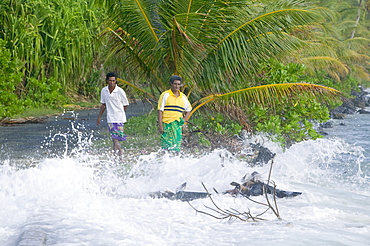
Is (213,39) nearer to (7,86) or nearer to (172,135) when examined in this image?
(172,135)

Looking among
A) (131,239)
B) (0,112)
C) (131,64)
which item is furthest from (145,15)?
(0,112)

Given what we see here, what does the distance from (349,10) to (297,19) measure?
31.0m

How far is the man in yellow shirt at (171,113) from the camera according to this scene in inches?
289

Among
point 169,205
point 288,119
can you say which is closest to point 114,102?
point 169,205

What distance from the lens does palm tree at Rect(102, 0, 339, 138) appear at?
905 cm

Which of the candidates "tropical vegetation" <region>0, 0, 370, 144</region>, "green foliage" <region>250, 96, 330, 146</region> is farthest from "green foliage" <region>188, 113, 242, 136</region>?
"green foliage" <region>250, 96, 330, 146</region>

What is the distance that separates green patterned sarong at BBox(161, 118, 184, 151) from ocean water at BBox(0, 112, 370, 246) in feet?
0.63

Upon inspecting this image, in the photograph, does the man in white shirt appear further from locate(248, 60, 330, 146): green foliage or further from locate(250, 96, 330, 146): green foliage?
locate(248, 60, 330, 146): green foliage

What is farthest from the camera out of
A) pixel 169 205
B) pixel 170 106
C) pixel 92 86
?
pixel 92 86

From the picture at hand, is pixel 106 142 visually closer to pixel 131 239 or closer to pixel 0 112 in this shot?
pixel 0 112

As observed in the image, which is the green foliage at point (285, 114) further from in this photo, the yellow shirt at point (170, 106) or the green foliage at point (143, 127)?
the yellow shirt at point (170, 106)

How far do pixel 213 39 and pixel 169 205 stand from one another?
3.94m

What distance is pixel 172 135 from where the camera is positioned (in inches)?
292

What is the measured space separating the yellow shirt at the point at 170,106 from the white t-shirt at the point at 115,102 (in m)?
0.90
